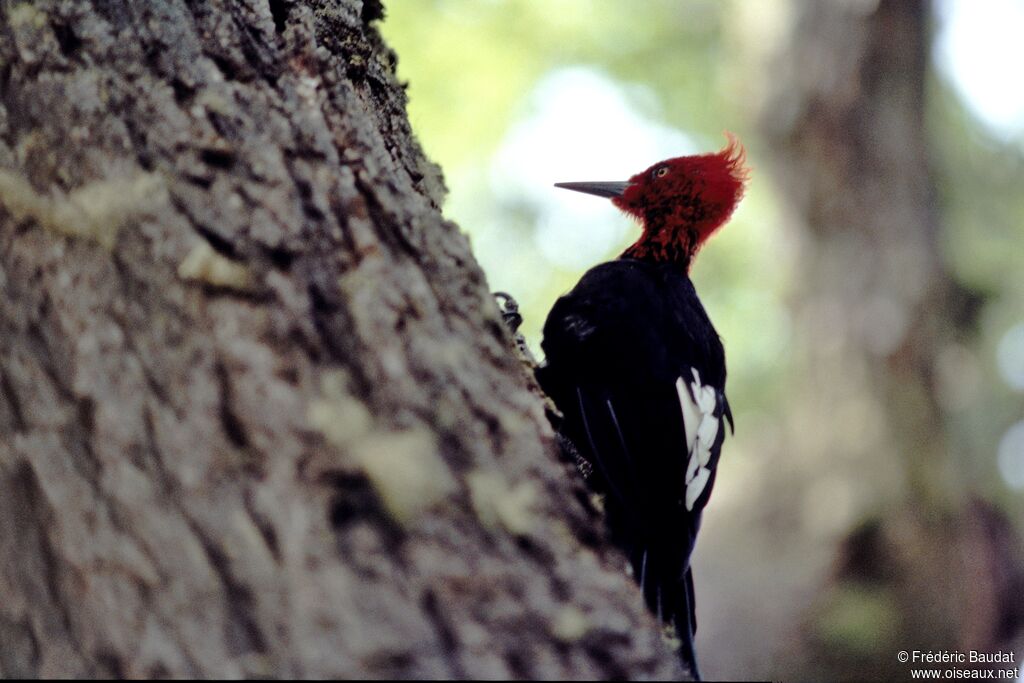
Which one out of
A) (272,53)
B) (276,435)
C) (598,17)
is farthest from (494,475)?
(598,17)

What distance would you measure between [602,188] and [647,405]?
1162mm

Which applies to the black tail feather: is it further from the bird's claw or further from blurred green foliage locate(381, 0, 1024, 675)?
blurred green foliage locate(381, 0, 1024, 675)

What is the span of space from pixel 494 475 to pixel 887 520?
3902mm

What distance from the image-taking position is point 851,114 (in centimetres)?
508

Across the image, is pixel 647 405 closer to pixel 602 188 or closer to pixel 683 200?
pixel 683 200

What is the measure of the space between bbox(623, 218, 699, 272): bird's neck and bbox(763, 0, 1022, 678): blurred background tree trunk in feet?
6.72

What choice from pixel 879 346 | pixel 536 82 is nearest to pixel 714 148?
pixel 536 82

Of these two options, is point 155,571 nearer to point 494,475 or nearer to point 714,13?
point 494,475

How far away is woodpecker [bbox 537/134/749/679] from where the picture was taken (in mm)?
2140

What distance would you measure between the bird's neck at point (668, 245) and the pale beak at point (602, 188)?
208 millimetres

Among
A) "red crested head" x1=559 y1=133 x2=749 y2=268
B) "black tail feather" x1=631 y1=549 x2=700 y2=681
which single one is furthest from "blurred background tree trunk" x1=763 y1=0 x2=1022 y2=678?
"black tail feather" x1=631 y1=549 x2=700 y2=681

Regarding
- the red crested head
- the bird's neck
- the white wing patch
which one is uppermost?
the red crested head

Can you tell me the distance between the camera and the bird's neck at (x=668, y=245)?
307 cm

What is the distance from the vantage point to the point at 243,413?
105cm
